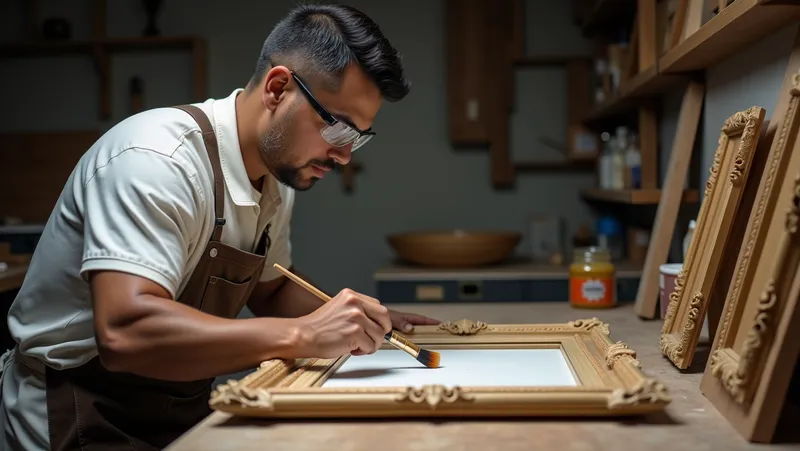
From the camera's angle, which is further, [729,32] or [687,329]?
[729,32]

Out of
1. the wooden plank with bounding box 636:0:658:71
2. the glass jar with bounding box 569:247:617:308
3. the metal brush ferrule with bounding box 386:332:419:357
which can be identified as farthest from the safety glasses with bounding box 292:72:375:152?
the wooden plank with bounding box 636:0:658:71

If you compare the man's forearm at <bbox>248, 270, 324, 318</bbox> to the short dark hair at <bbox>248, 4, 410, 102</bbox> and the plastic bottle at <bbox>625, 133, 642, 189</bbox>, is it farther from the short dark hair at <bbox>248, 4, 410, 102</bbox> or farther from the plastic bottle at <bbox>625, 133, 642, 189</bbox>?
the plastic bottle at <bbox>625, 133, 642, 189</bbox>

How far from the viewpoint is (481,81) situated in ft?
13.2

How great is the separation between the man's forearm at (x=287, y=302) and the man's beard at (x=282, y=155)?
1.27 ft

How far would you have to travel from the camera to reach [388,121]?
13.6 ft

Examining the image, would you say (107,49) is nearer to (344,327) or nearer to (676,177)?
(676,177)

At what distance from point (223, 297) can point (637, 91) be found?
1.71 meters

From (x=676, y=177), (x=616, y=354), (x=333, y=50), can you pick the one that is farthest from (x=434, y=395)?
(x=676, y=177)

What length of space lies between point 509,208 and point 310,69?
2749 mm

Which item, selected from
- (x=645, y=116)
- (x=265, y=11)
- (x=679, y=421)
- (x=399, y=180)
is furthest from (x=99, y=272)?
(x=265, y=11)

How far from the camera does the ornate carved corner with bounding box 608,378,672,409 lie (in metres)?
1.00

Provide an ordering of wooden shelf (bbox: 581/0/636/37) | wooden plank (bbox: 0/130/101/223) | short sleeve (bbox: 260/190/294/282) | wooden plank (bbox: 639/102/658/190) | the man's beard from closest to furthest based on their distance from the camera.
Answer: the man's beard
short sleeve (bbox: 260/190/294/282)
wooden plank (bbox: 639/102/658/190)
wooden shelf (bbox: 581/0/636/37)
wooden plank (bbox: 0/130/101/223)

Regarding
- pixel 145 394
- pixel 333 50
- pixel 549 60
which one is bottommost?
pixel 145 394

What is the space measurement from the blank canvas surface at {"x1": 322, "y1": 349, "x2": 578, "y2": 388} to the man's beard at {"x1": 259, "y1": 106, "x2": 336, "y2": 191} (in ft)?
1.35
